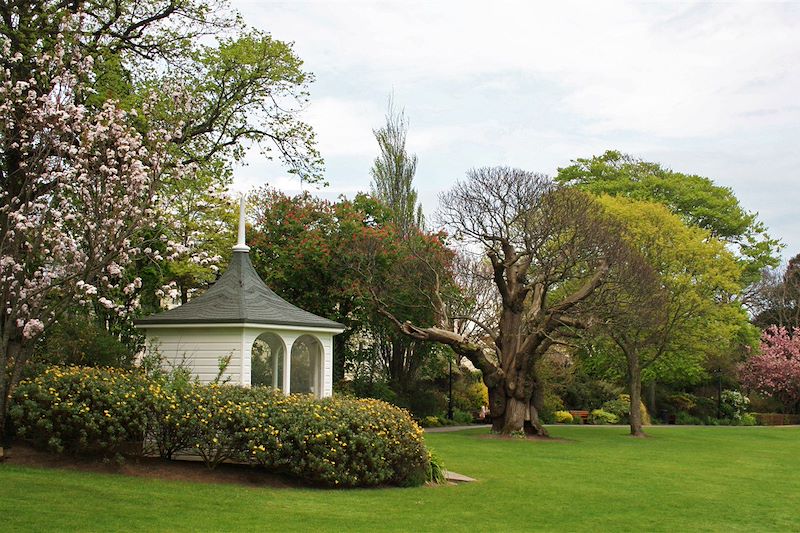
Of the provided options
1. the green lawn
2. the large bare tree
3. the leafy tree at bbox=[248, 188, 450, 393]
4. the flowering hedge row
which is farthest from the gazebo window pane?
the leafy tree at bbox=[248, 188, 450, 393]

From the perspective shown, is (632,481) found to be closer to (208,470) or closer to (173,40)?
(208,470)

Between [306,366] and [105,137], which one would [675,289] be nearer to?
[306,366]

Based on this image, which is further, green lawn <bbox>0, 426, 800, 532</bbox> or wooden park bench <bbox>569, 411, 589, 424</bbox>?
wooden park bench <bbox>569, 411, 589, 424</bbox>

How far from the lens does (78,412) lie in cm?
1278

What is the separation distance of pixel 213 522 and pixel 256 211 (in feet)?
89.2

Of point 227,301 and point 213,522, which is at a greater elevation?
point 227,301

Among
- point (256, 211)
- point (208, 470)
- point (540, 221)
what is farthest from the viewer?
point (256, 211)

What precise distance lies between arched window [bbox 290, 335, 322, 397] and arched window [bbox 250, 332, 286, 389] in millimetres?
318

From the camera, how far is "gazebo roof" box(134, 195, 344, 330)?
52.8 feet

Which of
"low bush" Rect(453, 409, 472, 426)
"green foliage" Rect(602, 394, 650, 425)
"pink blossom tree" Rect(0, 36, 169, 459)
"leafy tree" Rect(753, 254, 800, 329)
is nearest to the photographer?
"pink blossom tree" Rect(0, 36, 169, 459)

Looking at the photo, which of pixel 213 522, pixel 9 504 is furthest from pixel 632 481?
pixel 9 504

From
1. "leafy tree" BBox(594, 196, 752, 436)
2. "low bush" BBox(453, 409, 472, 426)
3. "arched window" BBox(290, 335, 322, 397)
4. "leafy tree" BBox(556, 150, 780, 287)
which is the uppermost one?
"leafy tree" BBox(556, 150, 780, 287)

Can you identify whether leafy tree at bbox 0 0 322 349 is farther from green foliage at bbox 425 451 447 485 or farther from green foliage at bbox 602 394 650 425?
green foliage at bbox 602 394 650 425

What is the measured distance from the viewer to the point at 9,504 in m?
10.0
